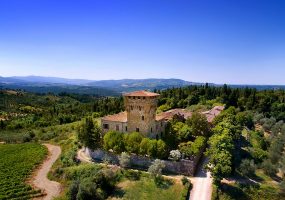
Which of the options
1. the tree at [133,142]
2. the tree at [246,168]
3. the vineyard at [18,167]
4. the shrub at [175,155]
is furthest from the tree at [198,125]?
the vineyard at [18,167]

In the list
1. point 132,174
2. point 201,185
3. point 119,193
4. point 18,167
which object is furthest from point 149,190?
point 18,167

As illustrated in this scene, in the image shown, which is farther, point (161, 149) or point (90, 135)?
point (90, 135)

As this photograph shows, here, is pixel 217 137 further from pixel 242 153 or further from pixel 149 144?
pixel 149 144

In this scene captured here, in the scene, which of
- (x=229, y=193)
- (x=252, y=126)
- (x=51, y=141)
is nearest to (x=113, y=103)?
(x=51, y=141)

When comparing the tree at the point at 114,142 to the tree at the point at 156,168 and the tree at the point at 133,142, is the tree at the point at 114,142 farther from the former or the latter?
the tree at the point at 156,168

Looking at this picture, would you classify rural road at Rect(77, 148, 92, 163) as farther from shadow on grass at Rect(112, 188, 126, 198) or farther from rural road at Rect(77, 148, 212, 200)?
rural road at Rect(77, 148, 212, 200)

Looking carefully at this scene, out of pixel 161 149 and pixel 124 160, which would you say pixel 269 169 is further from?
pixel 124 160
